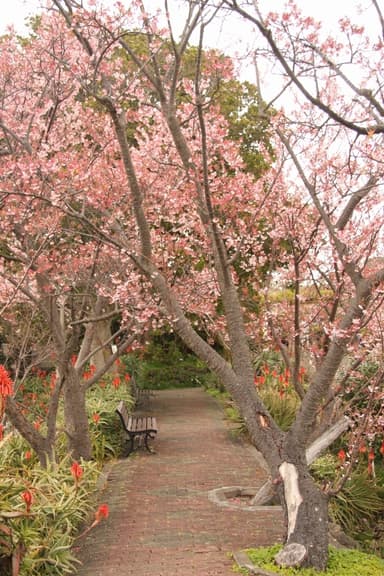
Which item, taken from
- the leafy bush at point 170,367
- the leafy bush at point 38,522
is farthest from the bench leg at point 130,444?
the leafy bush at point 170,367

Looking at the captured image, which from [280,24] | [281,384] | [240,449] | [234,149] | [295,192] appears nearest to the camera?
[280,24]

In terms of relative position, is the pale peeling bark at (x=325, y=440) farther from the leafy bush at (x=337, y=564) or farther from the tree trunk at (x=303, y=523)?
the leafy bush at (x=337, y=564)

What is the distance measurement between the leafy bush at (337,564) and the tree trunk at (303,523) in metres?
0.09

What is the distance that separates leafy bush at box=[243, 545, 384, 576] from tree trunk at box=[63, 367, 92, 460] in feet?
11.3

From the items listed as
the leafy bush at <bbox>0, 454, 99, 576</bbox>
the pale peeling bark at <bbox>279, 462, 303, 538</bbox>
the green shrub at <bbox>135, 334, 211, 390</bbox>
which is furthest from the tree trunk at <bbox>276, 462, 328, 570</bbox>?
the green shrub at <bbox>135, 334, 211, 390</bbox>

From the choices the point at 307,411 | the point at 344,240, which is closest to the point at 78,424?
the point at 307,411

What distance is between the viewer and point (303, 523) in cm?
563

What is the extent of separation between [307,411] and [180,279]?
559 cm

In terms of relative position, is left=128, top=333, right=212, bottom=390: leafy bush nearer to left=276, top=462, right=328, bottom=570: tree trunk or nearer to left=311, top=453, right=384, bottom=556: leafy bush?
left=311, top=453, right=384, bottom=556: leafy bush

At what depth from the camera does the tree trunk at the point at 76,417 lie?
8.69m

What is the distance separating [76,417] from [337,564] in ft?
13.8

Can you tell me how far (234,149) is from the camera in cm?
909

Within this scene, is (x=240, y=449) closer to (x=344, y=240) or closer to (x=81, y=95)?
(x=344, y=240)

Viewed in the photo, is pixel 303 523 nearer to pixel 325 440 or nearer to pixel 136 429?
pixel 325 440
